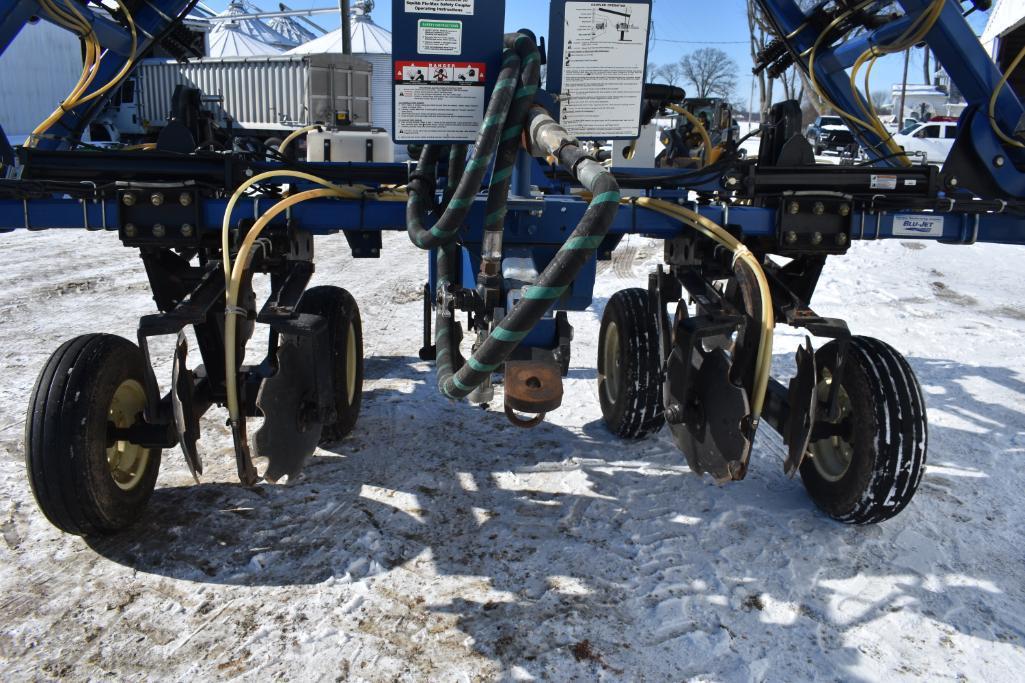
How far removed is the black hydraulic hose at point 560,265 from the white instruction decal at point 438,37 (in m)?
0.78

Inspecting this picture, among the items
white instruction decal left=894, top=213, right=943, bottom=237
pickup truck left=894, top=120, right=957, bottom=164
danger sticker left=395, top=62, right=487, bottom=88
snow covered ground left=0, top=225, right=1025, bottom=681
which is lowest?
snow covered ground left=0, top=225, right=1025, bottom=681

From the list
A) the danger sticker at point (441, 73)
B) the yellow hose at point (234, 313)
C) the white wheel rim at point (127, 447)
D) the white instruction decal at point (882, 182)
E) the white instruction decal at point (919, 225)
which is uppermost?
the danger sticker at point (441, 73)

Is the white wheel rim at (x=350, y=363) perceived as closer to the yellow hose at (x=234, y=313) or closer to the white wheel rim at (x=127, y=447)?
the white wheel rim at (x=127, y=447)

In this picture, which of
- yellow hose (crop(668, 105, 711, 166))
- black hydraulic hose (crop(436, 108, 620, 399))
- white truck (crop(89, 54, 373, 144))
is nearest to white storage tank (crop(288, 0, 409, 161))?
white truck (crop(89, 54, 373, 144))

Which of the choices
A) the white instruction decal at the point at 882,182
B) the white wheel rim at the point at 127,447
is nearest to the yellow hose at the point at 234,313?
the white wheel rim at the point at 127,447

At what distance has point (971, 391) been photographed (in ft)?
16.5

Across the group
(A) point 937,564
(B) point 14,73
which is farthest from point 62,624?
(B) point 14,73

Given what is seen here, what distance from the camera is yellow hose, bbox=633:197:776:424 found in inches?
107

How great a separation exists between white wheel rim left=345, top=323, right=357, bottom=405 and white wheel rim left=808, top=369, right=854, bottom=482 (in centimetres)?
216

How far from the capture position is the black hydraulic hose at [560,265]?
177cm

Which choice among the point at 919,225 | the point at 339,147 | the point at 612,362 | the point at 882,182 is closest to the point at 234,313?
the point at 612,362

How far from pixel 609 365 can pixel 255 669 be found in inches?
100

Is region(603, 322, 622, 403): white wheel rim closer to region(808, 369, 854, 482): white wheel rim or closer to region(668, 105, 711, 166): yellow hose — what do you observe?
region(808, 369, 854, 482): white wheel rim

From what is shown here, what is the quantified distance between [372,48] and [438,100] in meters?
27.7
